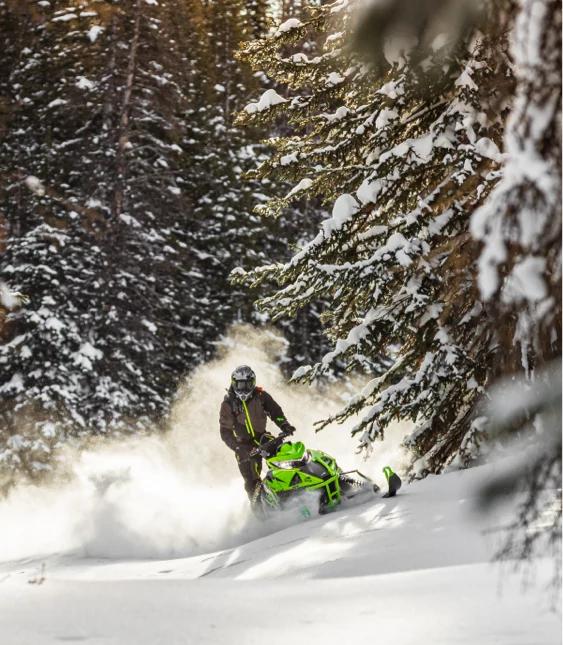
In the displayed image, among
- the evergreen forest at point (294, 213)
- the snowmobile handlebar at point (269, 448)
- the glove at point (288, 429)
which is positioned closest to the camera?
the evergreen forest at point (294, 213)

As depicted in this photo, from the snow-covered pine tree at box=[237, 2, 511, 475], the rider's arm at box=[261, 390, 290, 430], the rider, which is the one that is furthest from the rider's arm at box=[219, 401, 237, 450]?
the snow-covered pine tree at box=[237, 2, 511, 475]

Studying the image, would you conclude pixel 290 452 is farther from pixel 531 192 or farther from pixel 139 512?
pixel 531 192

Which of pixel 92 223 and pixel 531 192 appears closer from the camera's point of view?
pixel 531 192

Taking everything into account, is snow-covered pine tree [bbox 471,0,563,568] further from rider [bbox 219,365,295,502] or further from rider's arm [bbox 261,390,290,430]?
rider's arm [bbox 261,390,290,430]

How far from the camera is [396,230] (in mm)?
9008

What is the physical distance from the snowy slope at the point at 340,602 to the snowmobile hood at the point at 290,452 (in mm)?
3133

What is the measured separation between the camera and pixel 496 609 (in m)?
3.62

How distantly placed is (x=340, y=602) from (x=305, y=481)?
543cm

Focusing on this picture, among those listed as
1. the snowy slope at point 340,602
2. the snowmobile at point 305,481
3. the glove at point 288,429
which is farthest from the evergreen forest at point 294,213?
the glove at point 288,429

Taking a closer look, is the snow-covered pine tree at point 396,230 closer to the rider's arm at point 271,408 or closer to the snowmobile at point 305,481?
the snowmobile at point 305,481

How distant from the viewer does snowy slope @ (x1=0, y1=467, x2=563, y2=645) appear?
131 inches

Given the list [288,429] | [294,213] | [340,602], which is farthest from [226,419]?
[294,213]

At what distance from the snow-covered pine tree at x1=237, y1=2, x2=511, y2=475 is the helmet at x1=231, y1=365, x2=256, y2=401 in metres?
1.55

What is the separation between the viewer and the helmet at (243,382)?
11.2m
